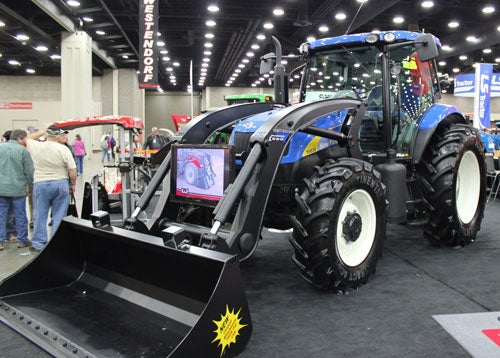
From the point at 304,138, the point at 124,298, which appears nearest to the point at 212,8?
the point at 304,138

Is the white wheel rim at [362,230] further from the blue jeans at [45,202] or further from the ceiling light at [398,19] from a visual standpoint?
the ceiling light at [398,19]

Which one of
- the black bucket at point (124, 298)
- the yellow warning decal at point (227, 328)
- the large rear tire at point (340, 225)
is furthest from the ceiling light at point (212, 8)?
the yellow warning decal at point (227, 328)

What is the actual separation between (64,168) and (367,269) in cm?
364

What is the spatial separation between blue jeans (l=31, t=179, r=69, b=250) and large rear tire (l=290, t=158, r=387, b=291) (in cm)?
318

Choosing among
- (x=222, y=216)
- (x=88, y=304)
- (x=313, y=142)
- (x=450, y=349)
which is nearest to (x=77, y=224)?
(x=88, y=304)

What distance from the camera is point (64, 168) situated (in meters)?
5.18

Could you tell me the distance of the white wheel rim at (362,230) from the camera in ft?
11.7

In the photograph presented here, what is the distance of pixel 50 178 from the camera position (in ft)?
16.7

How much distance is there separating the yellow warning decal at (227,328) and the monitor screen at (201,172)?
1.01 meters

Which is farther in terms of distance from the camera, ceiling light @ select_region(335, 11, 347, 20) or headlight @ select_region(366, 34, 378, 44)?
ceiling light @ select_region(335, 11, 347, 20)

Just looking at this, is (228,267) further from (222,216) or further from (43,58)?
(43,58)

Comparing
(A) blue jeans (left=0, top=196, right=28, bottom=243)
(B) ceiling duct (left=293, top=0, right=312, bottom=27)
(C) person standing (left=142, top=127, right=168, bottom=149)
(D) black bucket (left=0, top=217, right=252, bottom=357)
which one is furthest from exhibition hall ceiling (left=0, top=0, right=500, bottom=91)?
(D) black bucket (left=0, top=217, right=252, bottom=357)

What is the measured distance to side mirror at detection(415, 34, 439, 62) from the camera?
12.7ft

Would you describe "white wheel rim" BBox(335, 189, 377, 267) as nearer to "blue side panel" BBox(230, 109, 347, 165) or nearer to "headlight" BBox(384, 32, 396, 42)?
"blue side panel" BBox(230, 109, 347, 165)
